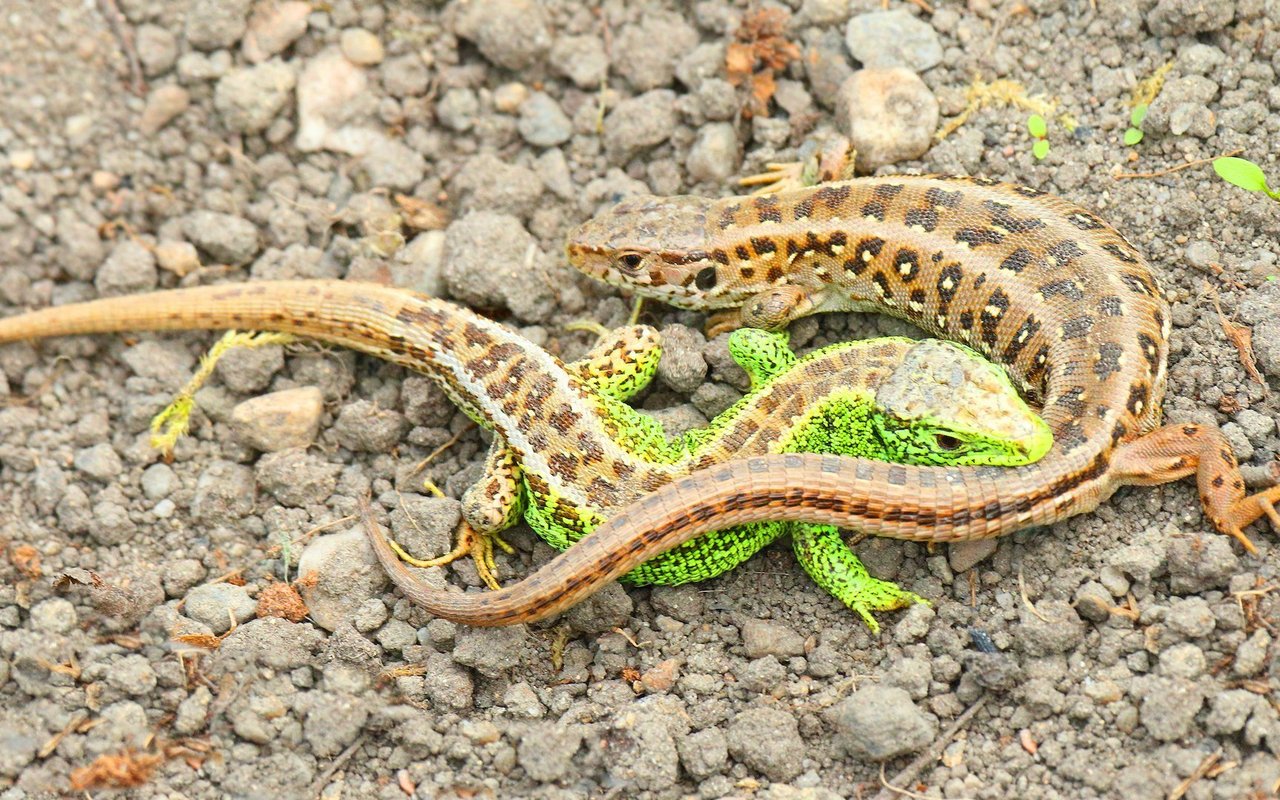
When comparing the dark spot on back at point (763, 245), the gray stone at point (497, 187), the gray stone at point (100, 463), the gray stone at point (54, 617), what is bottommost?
the gray stone at point (54, 617)

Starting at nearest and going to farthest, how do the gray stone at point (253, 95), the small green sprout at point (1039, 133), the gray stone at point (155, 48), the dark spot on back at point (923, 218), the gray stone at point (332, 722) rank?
1. the gray stone at point (332, 722)
2. the dark spot on back at point (923, 218)
3. the small green sprout at point (1039, 133)
4. the gray stone at point (253, 95)
5. the gray stone at point (155, 48)

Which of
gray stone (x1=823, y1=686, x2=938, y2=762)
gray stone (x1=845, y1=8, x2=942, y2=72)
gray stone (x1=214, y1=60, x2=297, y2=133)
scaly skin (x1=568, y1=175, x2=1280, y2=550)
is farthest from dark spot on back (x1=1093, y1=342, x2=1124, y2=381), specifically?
gray stone (x1=214, y1=60, x2=297, y2=133)

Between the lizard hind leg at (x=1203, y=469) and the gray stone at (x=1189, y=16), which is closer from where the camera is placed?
the lizard hind leg at (x=1203, y=469)

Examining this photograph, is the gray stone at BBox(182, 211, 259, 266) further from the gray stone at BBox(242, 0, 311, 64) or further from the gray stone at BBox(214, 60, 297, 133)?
the gray stone at BBox(242, 0, 311, 64)

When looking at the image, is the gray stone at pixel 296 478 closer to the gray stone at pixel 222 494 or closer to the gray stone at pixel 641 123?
the gray stone at pixel 222 494

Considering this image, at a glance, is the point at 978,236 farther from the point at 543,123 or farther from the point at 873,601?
the point at 543,123

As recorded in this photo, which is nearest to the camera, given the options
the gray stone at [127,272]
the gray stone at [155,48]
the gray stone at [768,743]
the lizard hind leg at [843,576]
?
the gray stone at [768,743]

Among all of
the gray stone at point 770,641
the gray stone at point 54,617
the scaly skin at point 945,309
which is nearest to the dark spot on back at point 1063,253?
the scaly skin at point 945,309
